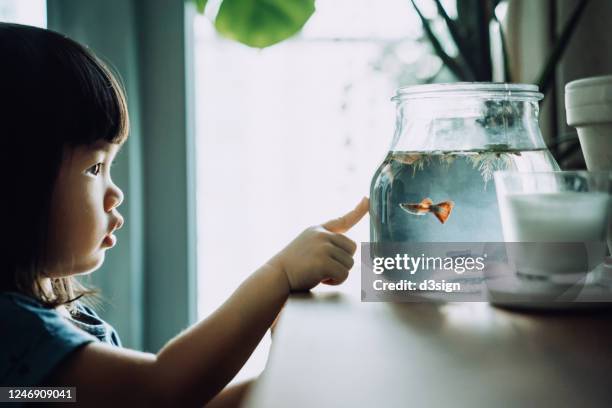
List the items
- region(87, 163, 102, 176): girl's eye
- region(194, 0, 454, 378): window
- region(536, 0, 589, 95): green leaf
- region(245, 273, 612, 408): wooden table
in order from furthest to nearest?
1. region(194, 0, 454, 378): window
2. region(536, 0, 589, 95): green leaf
3. region(87, 163, 102, 176): girl's eye
4. region(245, 273, 612, 408): wooden table

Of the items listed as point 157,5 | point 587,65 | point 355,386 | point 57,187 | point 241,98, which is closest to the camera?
point 355,386

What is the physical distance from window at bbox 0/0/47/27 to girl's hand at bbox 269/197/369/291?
0.86 m

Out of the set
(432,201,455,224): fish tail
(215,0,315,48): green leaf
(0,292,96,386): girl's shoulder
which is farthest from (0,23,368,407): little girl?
(215,0,315,48): green leaf

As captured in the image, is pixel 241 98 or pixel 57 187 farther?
pixel 241 98

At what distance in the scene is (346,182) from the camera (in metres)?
1.47

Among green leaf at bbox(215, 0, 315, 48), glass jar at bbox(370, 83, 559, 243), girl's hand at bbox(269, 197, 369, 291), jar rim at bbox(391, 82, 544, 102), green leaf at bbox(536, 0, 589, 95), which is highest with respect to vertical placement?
green leaf at bbox(215, 0, 315, 48)

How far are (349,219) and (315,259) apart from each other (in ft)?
0.35

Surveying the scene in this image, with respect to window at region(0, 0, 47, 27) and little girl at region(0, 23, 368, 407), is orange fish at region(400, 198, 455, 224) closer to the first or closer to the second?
little girl at region(0, 23, 368, 407)

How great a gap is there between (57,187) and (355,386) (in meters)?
0.46

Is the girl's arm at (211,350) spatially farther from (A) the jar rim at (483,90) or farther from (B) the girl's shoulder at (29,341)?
(A) the jar rim at (483,90)

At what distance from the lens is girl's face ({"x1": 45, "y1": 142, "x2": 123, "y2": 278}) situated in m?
0.64

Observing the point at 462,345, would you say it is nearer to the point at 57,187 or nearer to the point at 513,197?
the point at 513,197

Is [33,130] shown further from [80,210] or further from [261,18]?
[261,18]

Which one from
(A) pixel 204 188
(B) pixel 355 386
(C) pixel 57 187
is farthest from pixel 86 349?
(A) pixel 204 188
